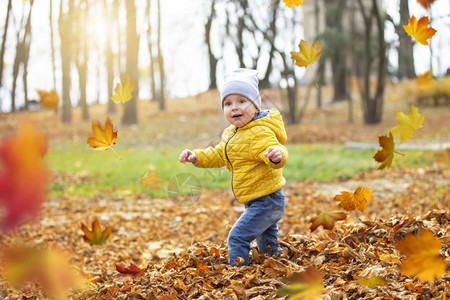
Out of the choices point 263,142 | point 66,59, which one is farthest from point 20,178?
point 66,59

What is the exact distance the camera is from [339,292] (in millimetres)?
1936

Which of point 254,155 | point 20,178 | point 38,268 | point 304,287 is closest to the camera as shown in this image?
point 20,178

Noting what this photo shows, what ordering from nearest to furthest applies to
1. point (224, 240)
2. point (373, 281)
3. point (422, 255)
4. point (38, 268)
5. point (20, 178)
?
point (20, 178)
point (38, 268)
point (422, 255)
point (373, 281)
point (224, 240)

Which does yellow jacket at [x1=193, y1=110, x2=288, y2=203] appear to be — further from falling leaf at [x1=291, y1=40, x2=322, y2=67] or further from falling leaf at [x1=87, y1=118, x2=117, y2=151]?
falling leaf at [x1=87, y1=118, x2=117, y2=151]

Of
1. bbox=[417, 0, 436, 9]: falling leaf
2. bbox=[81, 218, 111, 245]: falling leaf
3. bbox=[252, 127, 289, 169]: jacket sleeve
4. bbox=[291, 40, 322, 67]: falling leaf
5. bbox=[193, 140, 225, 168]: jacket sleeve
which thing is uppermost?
bbox=[417, 0, 436, 9]: falling leaf

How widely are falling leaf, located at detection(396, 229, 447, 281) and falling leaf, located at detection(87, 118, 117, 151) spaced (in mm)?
1487

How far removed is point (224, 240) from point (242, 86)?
1.36 m

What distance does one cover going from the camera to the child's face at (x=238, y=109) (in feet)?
7.87

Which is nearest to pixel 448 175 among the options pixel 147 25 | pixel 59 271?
pixel 59 271

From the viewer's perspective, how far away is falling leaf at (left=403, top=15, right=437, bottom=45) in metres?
2.21

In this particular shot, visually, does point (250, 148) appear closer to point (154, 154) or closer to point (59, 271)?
point (59, 271)

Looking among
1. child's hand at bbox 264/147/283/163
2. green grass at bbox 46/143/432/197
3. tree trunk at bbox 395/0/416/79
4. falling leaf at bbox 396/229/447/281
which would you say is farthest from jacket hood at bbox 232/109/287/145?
tree trunk at bbox 395/0/416/79

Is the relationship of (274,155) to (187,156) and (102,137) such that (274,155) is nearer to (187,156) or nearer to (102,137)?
(187,156)

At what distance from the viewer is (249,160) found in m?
2.42
